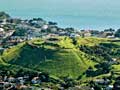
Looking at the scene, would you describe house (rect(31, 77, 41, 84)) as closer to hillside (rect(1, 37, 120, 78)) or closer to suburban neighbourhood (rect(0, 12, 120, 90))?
suburban neighbourhood (rect(0, 12, 120, 90))

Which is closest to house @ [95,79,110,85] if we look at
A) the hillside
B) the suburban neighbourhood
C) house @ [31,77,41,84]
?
the suburban neighbourhood

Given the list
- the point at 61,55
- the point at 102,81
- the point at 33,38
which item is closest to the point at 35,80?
the point at 102,81

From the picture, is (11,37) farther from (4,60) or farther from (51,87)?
(51,87)

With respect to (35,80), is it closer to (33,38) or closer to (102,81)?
(102,81)

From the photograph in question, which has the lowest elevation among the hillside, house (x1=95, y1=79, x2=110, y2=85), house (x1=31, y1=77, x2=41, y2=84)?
house (x1=95, y1=79, x2=110, y2=85)

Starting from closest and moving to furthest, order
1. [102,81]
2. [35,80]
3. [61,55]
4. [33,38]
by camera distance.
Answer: [35,80]
[102,81]
[61,55]
[33,38]

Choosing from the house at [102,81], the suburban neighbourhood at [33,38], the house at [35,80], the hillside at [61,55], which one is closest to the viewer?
the suburban neighbourhood at [33,38]

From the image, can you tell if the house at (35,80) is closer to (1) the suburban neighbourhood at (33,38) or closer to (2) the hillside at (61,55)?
(1) the suburban neighbourhood at (33,38)

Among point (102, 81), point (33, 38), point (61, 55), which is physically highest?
point (33, 38)

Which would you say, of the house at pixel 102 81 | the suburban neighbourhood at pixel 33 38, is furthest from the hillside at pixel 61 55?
the house at pixel 102 81

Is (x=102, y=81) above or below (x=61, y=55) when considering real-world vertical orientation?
below
